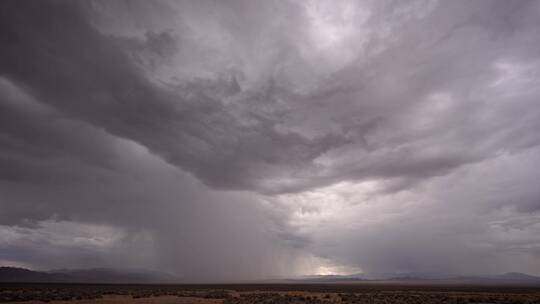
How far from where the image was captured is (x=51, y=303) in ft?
144

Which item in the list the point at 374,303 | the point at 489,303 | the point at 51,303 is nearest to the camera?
the point at 51,303

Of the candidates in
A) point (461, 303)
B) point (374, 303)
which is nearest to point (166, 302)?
point (374, 303)

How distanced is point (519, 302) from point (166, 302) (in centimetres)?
5415

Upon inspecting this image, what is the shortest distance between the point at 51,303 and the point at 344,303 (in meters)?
41.0

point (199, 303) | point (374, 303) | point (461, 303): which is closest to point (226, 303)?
point (199, 303)

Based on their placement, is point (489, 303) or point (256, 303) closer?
point (256, 303)

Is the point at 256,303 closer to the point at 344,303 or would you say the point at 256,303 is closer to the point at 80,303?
the point at 344,303

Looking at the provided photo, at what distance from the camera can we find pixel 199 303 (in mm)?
46469

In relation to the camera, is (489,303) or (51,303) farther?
(489,303)

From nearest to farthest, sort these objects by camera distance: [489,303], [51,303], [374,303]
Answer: [51,303] < [374,303] < [489,303]

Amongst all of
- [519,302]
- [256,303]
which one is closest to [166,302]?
[256,303]

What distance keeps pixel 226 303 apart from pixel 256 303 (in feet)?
14.1

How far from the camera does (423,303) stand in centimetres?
4759

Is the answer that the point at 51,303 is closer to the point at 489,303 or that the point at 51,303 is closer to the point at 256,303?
the point at 256,303
